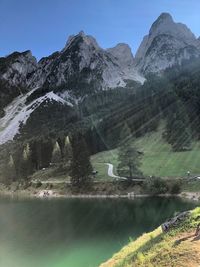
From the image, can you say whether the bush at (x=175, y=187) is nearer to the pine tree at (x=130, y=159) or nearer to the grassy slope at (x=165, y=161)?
the grassy slope at (x=165, y=161)

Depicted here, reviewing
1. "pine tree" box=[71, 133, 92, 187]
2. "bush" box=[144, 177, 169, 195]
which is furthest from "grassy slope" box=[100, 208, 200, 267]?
"pine tree" box=[71, 133, 92, 187]

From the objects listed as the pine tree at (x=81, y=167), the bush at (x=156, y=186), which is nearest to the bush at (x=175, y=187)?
the bush at (x=156, y=186)

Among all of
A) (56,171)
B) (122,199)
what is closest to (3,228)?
(122,199)

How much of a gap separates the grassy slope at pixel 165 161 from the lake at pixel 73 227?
80.4 ft

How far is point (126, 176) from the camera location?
147 metres

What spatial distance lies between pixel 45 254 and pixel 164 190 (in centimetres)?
6885

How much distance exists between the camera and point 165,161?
16088 cm

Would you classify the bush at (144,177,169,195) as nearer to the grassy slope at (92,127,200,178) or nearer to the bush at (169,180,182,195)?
the bush at (169,180,182,195)

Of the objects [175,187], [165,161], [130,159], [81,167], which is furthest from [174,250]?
[165,161]

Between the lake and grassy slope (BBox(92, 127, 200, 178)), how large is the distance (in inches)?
965

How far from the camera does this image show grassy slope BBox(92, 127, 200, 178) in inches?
5576

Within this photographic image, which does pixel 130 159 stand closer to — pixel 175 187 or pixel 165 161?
pixel 165 161

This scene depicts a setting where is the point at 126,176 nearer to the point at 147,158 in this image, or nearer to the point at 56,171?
the point at 147,158

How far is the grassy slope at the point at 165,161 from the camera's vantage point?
142m
